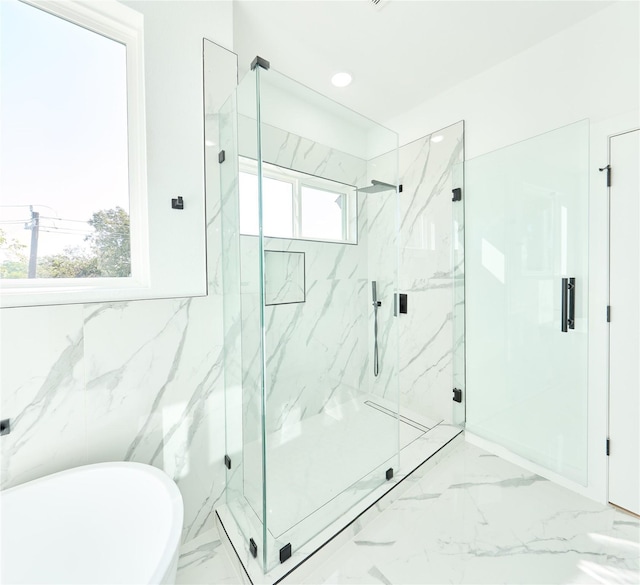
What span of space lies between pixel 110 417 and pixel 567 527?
2.31 m

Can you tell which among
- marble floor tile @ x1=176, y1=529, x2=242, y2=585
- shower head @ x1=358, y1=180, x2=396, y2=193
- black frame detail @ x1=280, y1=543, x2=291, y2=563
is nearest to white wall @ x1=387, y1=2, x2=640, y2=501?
shower head @ x1=358, y1=180, x2=396, y2=193

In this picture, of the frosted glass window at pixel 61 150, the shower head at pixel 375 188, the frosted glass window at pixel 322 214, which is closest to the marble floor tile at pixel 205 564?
the frosted glass window at pixel 61 150

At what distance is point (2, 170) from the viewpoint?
1185 mm

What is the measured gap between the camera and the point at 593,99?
1.74m

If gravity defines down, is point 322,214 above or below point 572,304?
above

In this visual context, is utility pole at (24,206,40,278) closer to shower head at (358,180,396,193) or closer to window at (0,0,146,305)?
window at (0,0,146,305)

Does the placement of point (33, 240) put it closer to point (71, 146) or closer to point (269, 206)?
point (71, 146)

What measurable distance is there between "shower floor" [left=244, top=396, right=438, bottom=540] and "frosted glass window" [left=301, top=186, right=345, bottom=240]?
1147 millimetres

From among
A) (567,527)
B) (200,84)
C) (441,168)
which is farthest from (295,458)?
(441,168)

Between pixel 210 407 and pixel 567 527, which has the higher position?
pixel 210 407

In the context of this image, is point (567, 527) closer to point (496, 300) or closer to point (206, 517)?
point (496, 300)

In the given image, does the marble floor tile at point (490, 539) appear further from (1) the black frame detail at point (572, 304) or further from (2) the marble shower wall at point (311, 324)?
(1) the black frame detail at point (572, 304)

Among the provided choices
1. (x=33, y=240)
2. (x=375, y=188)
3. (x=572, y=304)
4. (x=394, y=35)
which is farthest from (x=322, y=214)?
(x=572, y=304)

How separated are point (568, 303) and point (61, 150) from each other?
2756 mm
